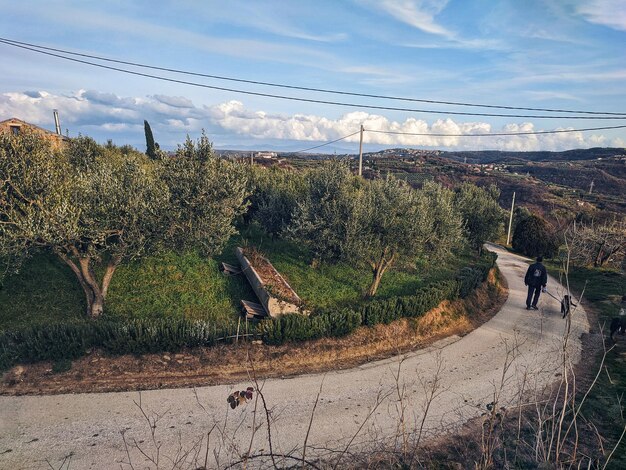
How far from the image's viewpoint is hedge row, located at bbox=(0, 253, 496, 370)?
40.5 ft

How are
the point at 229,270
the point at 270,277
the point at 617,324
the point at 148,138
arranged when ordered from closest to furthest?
the point at 617,324 < the point at 270,277 < the point at 229,270 < the point at 148,138

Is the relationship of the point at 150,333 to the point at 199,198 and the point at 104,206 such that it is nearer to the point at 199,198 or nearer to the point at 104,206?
the point at 104,206

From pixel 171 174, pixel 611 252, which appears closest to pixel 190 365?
pixel 171 174

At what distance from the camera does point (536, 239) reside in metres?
40.6

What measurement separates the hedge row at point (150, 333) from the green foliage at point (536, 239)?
108 ft

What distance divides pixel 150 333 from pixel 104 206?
5.30m

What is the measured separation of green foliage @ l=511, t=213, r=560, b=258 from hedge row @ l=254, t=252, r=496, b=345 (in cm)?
2734

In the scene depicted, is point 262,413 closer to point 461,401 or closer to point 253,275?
point 461,401

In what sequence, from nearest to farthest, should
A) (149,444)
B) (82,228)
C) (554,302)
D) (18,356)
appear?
(149,444)
(18,356)
(82,228)
(554,302)

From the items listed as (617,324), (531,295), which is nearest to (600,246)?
(531,295)

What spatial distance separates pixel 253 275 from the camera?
19.1 metres

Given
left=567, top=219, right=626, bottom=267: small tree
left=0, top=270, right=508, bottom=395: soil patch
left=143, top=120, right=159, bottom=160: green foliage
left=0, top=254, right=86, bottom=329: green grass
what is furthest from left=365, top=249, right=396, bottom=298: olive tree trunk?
left=143, top=120, right=159, bottom=160: green foliage

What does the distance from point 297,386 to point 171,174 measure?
11.0 meters

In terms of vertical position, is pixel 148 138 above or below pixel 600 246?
above
